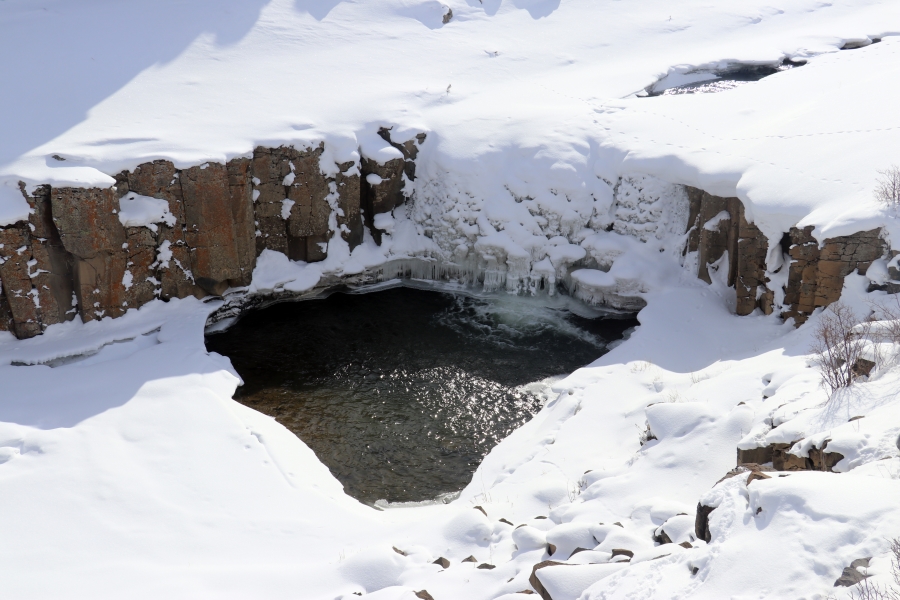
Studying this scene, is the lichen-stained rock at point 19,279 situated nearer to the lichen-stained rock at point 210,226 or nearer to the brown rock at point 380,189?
the lichen-stained rock at point 210,226

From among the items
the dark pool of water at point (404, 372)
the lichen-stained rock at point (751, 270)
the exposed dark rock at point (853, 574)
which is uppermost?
the exposed dark rock at point (853, 574)

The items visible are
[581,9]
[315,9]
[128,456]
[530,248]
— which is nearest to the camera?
[128,456]

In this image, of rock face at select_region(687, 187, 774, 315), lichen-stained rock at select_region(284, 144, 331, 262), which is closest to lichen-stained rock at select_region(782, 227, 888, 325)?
rock face at select_region(687, 187, 774, 315)

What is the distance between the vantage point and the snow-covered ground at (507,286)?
23.7 ft

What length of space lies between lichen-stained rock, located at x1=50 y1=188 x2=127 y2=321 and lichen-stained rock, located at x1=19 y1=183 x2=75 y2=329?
178mm

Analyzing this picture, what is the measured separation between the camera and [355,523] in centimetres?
977

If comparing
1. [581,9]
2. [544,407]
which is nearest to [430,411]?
[544,407]

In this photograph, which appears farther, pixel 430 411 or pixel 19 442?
pixel 430 411

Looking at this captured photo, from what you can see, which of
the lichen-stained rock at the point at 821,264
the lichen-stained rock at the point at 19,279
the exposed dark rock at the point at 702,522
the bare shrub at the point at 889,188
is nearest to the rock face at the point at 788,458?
the exposed dark rock at the point at 702,522

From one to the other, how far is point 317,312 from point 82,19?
1134 centimetres

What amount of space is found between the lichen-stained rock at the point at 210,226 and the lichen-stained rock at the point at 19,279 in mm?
2969

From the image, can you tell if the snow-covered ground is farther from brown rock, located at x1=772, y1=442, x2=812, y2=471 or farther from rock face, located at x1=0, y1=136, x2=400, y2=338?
rock face, located at x1=0, y1=136, x2=400, y2=338

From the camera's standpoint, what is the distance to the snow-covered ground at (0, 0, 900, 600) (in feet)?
23.7

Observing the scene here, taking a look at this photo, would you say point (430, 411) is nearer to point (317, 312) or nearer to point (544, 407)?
point (544, 407)
